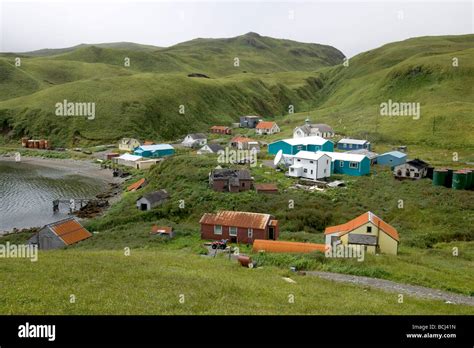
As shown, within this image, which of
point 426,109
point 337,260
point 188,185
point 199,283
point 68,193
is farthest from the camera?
point 426,109

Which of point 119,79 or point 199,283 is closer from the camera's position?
point 199,283

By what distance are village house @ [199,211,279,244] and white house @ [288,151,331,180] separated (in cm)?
2103

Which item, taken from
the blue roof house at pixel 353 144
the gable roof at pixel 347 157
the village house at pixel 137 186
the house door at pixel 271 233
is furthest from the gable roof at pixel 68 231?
the blue roof house at pixel 353 144

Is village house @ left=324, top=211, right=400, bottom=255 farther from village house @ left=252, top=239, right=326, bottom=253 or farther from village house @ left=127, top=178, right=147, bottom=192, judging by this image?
village house @ left=127, top=178, right=147, bottom=192

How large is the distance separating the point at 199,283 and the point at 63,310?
21.6 ft

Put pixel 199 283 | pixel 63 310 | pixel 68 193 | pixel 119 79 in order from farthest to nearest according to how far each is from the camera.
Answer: pixel 119 79
pixel 68 193
pixel 199 283
pixel 63 310

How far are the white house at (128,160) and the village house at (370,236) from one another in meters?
61.4

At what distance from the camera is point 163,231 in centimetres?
3966

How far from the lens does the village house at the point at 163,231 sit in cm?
3959

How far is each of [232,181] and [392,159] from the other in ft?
92.5
